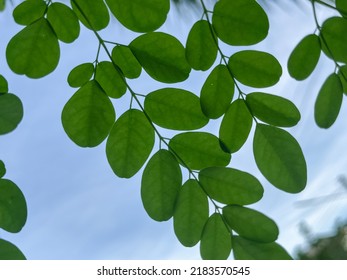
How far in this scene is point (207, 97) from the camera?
78 centimetres

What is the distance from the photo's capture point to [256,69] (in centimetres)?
81

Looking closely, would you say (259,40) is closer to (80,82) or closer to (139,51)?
(139,51)

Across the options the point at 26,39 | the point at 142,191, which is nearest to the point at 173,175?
the point at 142,191

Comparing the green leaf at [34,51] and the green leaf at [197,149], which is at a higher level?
the green leaf at [34,51]

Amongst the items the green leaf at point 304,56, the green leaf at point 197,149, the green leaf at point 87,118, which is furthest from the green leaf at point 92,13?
the green leaf at point 304,56

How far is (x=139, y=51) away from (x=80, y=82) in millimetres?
109

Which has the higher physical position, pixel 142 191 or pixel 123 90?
pixel 123 90

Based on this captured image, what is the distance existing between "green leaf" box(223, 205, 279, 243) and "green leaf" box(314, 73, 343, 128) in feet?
0.80

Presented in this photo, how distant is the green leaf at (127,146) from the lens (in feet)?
2.51

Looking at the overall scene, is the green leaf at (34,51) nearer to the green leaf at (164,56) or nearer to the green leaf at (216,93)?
the green leaf at (164,56)

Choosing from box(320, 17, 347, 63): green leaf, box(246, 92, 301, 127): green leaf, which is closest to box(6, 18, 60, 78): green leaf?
Result: box(246, 92, 301, 127): green leaf

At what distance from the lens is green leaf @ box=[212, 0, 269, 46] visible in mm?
756

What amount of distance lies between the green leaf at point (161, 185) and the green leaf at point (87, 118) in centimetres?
9

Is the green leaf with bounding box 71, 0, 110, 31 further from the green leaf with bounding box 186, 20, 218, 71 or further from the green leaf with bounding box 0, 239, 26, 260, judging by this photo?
the green leaf with bounding box 0, 239, 26, 260
